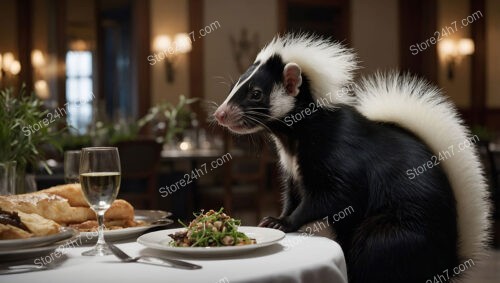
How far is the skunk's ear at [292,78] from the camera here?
4.94ft

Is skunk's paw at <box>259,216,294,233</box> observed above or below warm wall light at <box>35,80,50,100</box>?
below

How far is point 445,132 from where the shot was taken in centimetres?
159

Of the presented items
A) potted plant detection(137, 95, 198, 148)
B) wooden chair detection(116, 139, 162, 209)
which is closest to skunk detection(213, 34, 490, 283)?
potted plant detection(137, 95, 198, 148)

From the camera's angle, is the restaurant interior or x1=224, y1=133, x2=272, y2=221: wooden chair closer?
x1=224, y1=133, x2=272, y2=221: wooden chair

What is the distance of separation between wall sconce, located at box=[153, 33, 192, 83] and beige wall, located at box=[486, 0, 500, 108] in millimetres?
4981

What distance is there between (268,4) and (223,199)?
3.98 meters

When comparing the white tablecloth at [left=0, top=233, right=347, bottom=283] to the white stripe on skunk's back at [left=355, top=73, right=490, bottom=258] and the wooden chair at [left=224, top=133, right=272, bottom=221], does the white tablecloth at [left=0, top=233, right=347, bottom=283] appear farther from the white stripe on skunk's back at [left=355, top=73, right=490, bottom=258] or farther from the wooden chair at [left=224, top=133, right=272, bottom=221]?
the wooden chair at [left=224, top=133, right=272, bottom=221]

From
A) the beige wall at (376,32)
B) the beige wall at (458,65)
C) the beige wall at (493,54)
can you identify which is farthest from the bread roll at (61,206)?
the beige wall at (493,54)

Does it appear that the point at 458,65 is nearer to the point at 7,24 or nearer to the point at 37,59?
the point at 37,59

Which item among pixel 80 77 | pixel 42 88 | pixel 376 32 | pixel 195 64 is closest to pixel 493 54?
pixel 376 32

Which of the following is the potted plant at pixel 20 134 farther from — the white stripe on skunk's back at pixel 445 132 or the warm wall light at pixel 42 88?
the warm wall light at pixel 42 88

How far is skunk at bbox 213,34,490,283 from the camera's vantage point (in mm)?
1456

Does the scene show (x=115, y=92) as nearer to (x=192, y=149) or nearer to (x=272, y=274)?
(x=192, y=149)

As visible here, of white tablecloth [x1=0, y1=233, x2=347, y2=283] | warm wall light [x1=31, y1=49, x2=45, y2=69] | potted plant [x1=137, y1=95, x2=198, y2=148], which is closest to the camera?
white tablecloth [x1=0, y1=233, x2=347, y2=283]
